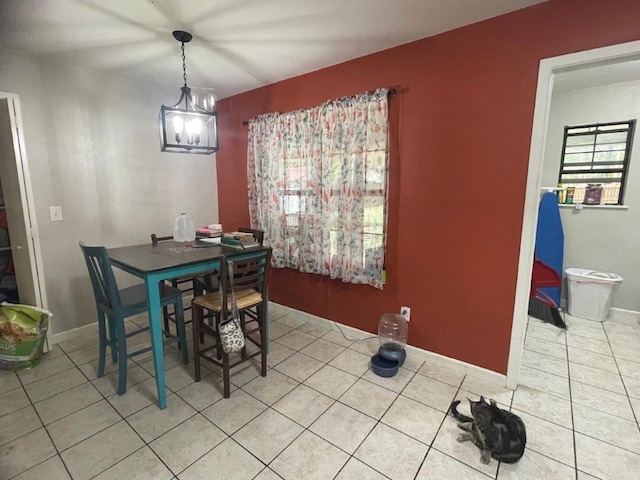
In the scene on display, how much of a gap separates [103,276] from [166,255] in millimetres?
392

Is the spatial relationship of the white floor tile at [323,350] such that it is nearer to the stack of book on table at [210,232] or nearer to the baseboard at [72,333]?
the stack of book on table at [210,232]

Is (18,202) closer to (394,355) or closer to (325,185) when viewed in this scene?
(325,185)

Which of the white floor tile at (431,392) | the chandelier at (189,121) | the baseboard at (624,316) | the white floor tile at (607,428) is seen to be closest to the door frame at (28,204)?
the chandelier at (189,121)

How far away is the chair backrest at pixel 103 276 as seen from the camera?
1799mm

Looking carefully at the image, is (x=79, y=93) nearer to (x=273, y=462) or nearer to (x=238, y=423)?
(x=238, y=423)

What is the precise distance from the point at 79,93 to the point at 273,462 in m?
3.21

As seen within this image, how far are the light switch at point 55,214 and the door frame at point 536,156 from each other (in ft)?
11.8

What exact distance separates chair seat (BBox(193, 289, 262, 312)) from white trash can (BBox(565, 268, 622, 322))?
10.7 feet

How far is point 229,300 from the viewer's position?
198 cm

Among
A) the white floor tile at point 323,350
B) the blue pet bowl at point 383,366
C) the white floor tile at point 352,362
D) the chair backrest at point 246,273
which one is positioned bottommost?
the white floor tile at point 323,350

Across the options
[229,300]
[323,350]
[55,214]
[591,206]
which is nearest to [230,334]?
[229,300]

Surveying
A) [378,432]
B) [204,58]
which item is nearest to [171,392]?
[378,432]

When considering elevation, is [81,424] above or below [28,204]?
below

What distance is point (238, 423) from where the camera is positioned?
68.0 inches
